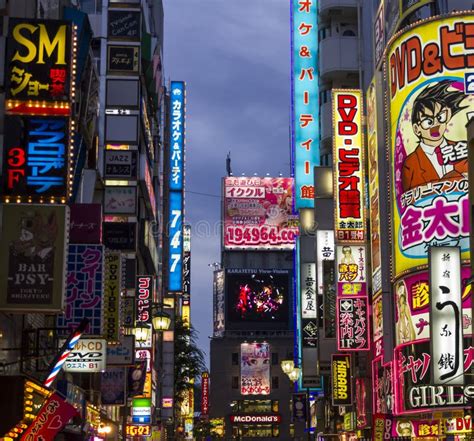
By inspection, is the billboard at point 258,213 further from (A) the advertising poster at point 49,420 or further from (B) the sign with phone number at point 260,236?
(A) the advertising poster at point 49,420

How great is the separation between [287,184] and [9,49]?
4203 inches

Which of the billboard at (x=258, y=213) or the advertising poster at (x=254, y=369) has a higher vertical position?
the billboard at (x=258, y=213)

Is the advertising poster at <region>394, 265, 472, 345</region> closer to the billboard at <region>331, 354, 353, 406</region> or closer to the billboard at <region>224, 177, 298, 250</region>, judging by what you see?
the billboard at <region>331, 354, 353, 406</region>

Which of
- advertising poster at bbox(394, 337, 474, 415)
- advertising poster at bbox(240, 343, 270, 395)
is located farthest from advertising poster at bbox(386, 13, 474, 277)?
advertising poster at bbox(240, 343, 270, 395)

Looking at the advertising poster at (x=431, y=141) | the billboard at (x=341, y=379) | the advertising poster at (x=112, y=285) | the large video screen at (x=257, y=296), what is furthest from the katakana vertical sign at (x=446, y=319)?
the large video screen at (x=257, y=296)

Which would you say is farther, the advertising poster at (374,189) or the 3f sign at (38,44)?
the advertising poster at (374,189)

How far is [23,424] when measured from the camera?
18.8 metres

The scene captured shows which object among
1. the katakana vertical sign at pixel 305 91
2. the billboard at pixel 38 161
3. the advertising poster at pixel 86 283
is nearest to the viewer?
the billboard at pixel 38 161

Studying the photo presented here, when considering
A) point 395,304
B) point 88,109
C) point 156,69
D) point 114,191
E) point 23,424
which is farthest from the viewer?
point 156,69

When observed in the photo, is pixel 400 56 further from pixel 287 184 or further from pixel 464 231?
pixel 287 184

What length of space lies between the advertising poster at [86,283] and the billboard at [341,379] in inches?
966

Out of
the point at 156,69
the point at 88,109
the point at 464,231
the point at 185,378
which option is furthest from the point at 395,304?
the point at 185,378

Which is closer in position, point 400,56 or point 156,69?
point 400,56

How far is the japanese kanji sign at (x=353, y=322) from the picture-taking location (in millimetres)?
42750
